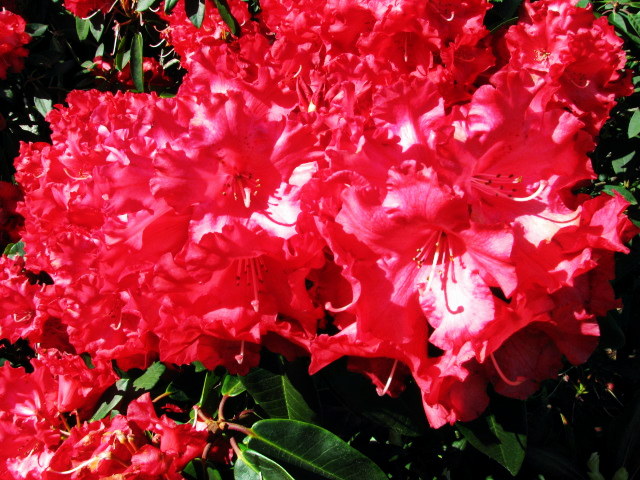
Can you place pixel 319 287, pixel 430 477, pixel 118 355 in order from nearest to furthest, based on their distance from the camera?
pixel 319 287, pixel 118 355, pixel 430 477

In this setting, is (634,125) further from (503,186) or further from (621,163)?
(503,186)

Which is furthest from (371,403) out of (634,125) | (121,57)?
(121,57)

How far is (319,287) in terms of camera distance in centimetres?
78

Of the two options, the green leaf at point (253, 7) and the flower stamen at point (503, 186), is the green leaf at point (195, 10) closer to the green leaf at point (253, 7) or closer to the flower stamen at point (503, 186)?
the green leaf at point (253, 7)

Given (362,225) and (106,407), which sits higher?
(362,225)

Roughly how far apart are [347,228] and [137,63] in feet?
4.60

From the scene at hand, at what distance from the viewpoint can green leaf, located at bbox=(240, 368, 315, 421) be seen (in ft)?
3.06

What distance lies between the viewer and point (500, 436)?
90 centimetres

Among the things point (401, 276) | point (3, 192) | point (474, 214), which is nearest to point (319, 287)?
point (401, 276)

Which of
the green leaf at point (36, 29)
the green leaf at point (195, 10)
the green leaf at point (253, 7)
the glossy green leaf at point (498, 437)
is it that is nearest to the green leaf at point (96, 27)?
the green leaf at point (36, 29)

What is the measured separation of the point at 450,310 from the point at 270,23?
77 cm

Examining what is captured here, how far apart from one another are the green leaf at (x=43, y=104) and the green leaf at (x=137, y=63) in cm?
68

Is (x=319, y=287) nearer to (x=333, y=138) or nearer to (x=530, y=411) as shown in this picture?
(x=333, y=138)

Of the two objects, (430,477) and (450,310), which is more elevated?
(450,310)
